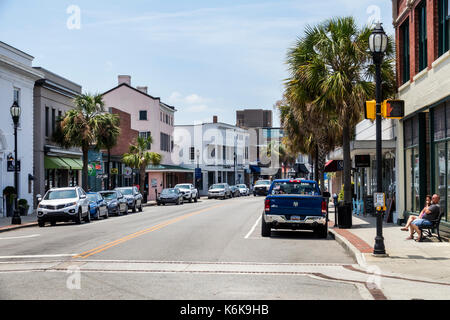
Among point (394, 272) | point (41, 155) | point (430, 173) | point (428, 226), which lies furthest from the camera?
point (41, 155)

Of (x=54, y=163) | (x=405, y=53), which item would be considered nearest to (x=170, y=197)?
(x=54, y=163)

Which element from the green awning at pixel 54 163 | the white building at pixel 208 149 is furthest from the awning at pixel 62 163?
the white building at pixel 208 149

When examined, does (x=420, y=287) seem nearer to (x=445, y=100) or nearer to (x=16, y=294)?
(x=16, y=294)

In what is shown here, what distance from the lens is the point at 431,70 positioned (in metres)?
17.7

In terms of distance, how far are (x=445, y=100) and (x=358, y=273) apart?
717cm

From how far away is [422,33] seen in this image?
19.4 metres

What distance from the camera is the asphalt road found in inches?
362

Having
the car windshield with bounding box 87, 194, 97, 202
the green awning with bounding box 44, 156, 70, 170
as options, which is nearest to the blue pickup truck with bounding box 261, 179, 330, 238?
the car windshield with bounding box 87, 194, 97, 202

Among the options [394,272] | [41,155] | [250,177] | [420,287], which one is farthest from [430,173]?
[250,177]

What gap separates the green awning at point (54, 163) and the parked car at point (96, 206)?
26.3 ft

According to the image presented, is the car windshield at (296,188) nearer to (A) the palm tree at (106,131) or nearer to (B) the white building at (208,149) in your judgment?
(A) the palm tree at (106,131)

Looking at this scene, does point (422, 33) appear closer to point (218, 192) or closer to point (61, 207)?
point (61, 207)

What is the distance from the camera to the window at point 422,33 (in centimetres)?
1912

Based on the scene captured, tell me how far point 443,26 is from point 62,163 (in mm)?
28445
